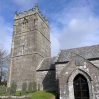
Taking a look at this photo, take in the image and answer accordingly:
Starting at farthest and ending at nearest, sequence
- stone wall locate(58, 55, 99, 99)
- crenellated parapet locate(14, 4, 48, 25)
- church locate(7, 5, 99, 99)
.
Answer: crenellated parapet locate(14, 4, 48, 25) → church locate(7, 5, 99, 99) → stone wall locate(58, 55, 99, 99)

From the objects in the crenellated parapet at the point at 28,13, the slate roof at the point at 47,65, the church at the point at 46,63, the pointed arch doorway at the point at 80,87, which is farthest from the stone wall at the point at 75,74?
the crenellated parapet at the point at 28,13

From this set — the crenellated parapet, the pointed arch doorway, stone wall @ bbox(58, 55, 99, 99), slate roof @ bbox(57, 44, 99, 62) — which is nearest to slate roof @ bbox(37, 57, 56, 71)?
slate roof @ bbox(57, 44, 99, 62)

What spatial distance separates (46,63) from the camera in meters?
29.4

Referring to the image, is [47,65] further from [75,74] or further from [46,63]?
[75,74]

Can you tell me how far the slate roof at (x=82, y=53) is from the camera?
21.2 meters

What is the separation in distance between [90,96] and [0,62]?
86.6ft

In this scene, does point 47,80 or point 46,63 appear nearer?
point 47,80

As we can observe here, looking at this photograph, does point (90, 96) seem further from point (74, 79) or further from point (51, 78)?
point (51, 78)

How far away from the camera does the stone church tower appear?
28.5 m

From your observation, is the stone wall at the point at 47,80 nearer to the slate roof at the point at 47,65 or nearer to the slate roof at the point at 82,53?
the slate roof at the point at 47,65

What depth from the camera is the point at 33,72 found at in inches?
1089

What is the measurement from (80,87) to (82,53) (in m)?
6.63

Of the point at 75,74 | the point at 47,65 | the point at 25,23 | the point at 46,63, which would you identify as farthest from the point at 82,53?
the point at 25,23

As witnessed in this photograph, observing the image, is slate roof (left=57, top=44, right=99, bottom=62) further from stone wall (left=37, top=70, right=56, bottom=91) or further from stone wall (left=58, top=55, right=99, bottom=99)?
stone wall (left=37, top=70, right=56, bottom=91)
